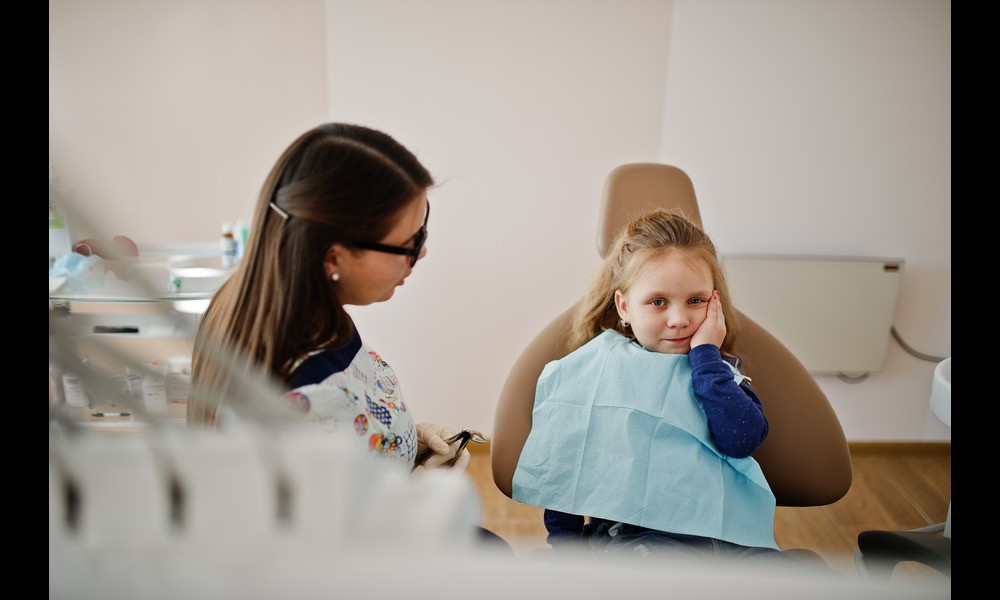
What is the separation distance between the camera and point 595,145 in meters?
2.00

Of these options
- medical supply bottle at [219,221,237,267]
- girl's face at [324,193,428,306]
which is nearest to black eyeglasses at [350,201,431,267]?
girl's face at [324,193,428,306]

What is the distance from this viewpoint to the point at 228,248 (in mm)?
1736

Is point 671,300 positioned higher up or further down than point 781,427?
higher up

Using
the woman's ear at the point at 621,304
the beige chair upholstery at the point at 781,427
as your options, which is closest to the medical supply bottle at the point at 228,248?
the beige chair upholstery at the point at 781,427

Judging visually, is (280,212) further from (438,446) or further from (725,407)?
(725,407)

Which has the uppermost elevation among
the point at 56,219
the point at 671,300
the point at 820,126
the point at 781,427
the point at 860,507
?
the point at 820,126

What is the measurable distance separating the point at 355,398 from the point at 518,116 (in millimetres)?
1533

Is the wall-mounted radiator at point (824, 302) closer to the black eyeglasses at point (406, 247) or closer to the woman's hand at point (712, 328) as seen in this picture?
the woman's hand at point (712, 328)

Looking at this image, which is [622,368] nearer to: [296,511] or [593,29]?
[296,511]

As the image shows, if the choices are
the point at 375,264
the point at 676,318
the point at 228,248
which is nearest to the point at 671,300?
the point at 676,318

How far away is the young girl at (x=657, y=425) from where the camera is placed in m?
0.91
